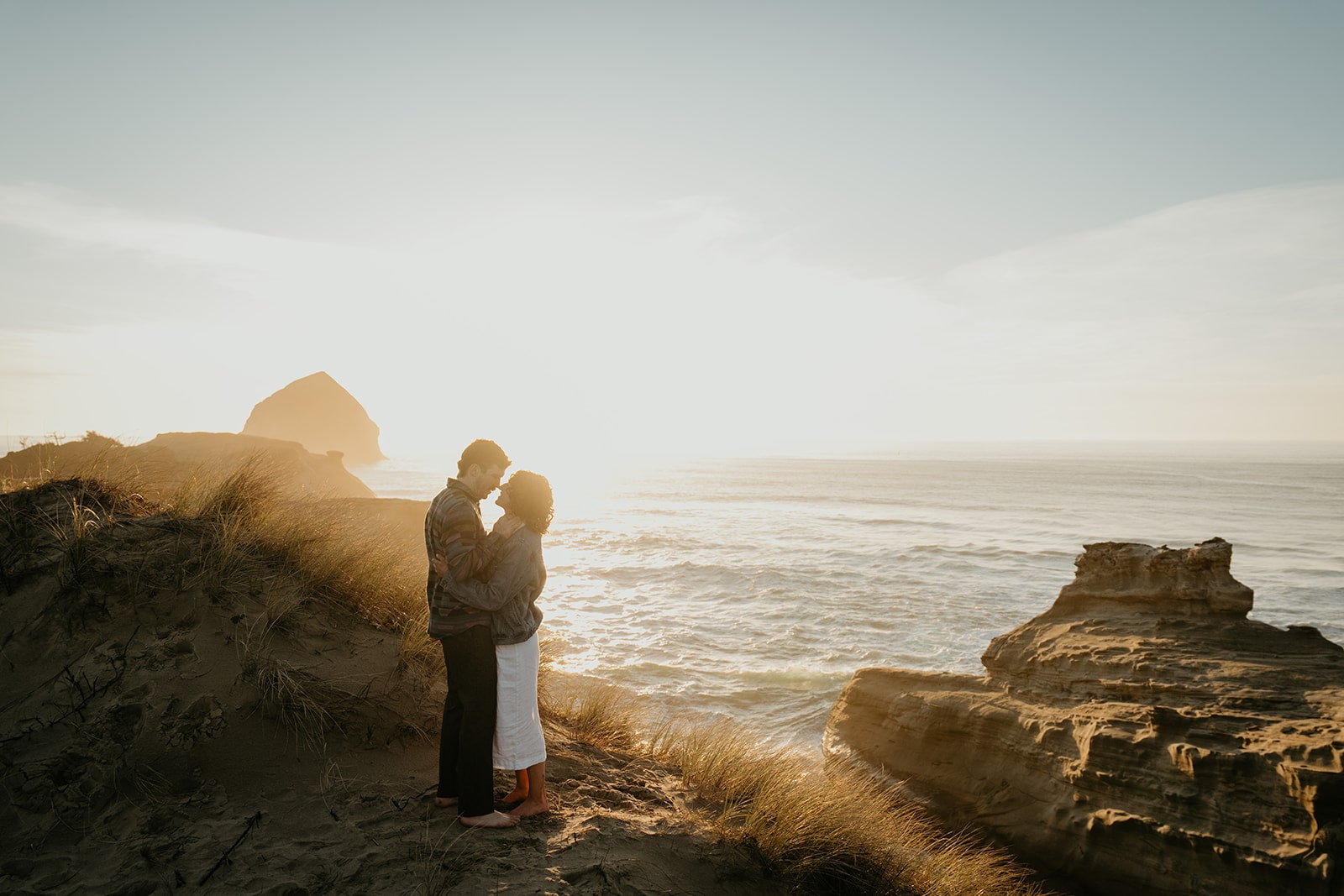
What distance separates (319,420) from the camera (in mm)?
120062

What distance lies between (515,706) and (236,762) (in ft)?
6.20

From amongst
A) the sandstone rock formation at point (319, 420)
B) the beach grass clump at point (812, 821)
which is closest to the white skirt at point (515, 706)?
the beach grass clump at point (812, 821)

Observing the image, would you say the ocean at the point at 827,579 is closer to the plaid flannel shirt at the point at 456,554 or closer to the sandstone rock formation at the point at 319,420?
the plaid flannel shirt at the point at 456,554

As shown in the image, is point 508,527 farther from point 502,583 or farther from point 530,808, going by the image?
point 530,808

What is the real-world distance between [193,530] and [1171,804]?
8.53 meters

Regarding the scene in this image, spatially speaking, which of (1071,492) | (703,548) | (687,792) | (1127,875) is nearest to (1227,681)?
(1127,875)

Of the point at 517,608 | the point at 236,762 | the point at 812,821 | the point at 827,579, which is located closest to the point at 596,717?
the point at 812,821

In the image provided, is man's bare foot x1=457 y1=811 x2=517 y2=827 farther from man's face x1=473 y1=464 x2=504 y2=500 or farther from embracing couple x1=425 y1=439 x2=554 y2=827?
man's face x1=473 y1=464 x2=504 y2=500

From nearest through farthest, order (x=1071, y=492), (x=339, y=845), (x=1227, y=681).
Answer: (x=339, y=845)
(x=1227, y=681)
(x=1071, y=492)

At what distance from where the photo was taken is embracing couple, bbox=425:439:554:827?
13.0ft

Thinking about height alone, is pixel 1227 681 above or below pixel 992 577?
above

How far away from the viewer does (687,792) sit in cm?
535

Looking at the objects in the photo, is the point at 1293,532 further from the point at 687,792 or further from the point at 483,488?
the point at 483,488

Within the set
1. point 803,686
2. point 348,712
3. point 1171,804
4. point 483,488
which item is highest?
point 483,488
